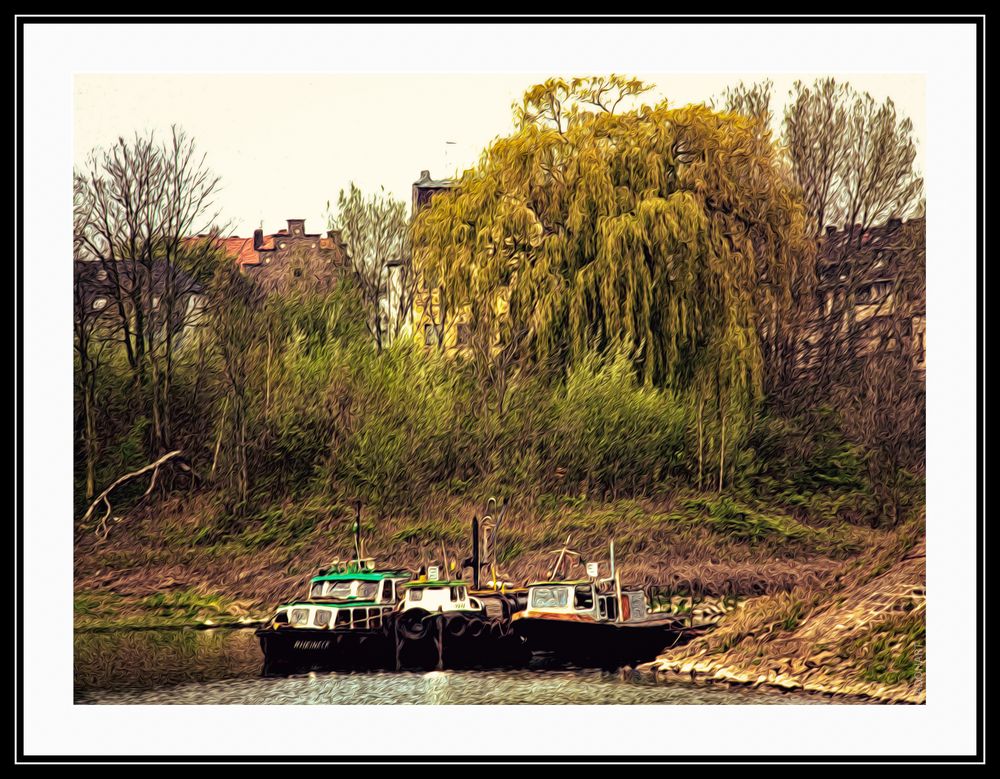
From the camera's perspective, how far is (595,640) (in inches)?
324

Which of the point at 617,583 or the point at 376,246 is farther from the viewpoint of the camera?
the point at 376,246

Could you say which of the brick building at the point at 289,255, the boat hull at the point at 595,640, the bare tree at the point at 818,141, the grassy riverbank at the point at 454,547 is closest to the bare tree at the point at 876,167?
the bare tree at the point at 818,141

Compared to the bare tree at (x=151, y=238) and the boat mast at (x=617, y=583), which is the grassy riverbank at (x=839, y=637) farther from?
the bare tree at (x=151, y=238)

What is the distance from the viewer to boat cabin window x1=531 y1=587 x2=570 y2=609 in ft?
27.2

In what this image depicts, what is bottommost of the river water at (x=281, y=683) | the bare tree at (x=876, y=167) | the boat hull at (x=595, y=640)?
the river water at (x=281, y=683)

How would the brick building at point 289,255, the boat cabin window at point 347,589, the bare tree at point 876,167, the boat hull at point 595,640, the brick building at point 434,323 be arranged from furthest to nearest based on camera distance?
the brick building at point 434,323
the brick building at point 289,255
the bare tree at point 876,167
the boat cabin window at point 347,589
the boat hull at point 595,640

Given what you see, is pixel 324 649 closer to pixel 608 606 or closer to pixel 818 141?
pixel 608 606

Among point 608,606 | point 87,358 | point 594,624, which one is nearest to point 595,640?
point 594,624

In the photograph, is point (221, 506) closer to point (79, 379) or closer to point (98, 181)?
point (79, 379)

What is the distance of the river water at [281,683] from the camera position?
26.2ft

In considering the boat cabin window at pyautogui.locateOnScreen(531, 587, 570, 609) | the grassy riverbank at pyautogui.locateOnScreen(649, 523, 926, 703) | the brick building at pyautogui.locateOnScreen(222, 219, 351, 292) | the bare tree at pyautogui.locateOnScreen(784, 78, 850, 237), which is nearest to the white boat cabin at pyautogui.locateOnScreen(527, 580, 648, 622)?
the boat cabin window at pyautogui.locateOnScreen(531, 587, 570, 609)

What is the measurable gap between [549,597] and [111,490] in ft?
10.3

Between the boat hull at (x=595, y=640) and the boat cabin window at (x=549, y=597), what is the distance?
10cm

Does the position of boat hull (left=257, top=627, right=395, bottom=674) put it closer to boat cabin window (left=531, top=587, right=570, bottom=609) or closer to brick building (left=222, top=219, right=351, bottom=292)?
boat cabin window (left=531, top=587, right=570, bottom=609)
